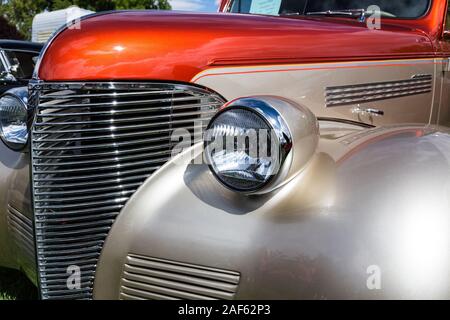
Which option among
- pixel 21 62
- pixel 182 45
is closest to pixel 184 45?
pixel 182 45

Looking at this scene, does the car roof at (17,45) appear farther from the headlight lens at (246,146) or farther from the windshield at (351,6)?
the headlight lens at (246,146)

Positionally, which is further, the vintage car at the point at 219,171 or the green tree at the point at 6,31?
the green tree at the point at 6,31

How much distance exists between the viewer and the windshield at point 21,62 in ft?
24.7

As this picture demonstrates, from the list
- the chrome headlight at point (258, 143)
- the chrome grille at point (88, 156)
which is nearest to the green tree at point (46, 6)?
the chrome grille at point (88, 156)

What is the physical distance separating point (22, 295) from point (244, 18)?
1950 mm

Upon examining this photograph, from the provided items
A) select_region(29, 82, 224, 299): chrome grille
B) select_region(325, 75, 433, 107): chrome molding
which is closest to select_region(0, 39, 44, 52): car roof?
select_region(29, 82, 224, 299): chrome grille

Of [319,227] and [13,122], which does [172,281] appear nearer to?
[319,227]

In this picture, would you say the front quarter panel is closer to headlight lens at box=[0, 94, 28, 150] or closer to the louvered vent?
the louvered vent

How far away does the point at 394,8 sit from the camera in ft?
9.27

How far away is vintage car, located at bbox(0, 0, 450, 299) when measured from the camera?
1329 mm

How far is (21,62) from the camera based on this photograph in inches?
312

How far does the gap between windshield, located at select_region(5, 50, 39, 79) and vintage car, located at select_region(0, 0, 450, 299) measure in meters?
5.73
